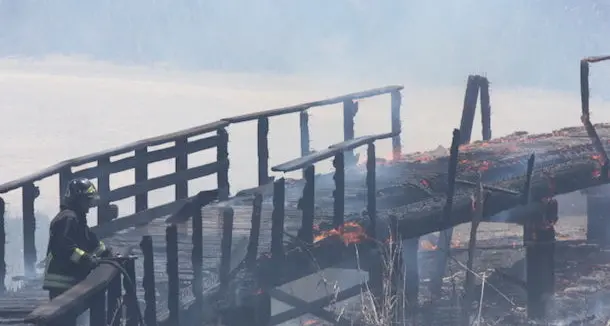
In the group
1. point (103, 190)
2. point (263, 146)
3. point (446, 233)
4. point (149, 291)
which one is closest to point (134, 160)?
point (103, 190)

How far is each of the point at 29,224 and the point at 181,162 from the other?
233 centimetres

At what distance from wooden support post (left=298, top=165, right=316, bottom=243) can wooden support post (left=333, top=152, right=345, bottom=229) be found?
0.35 meters

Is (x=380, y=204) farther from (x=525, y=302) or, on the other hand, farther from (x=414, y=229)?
(x=525, y=302)

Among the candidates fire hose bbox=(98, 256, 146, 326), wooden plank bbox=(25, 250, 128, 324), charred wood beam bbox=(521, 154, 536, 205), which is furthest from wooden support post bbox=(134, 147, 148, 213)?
charred wood beam bbox=(521, 154, 536, 205)

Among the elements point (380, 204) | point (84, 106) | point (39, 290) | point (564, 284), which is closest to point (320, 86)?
point (84, 106)

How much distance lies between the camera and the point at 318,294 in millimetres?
15812

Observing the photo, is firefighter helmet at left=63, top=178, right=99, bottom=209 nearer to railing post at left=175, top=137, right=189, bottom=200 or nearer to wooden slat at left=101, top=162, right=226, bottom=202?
wooden slat at left=101, top=162, right=226, bottom=202

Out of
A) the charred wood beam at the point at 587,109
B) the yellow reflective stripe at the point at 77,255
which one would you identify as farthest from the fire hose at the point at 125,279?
the charred wood beam at the point at 587,109

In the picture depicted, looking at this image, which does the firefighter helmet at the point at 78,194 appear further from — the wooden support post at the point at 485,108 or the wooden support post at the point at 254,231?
the wooden support post at the point at 485,108

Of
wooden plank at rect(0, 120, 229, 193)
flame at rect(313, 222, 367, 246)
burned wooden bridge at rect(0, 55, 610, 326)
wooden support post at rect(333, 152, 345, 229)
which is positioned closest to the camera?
burned wooden bridge at rect(0, 55, 610, 326)

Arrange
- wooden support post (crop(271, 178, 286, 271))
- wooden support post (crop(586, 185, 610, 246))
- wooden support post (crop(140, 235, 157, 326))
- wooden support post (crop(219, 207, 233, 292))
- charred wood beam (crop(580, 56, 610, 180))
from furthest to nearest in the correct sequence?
wooden support post (crop(586, 185, 610, 246)) < charred wood beam (crop(580, 56, 610, 180)) < wooden support post (crop(271, 178, 286, 271)) < wooden support post (crop(219, 207, 233, 292)) < wooden support post (crop(140, 235, 157, 326))

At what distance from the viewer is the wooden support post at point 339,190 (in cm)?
1055

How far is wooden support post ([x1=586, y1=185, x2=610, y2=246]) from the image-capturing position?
17562 mm

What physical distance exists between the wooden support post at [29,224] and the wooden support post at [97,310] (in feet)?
11.6
